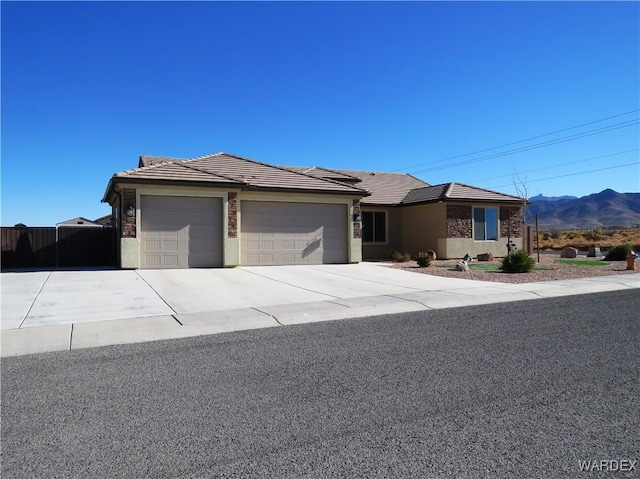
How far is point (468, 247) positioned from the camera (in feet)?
80.4

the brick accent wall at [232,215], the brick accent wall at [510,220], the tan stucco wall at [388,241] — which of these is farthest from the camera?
the brick accent wall at [510,220]

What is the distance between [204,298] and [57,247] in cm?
1224

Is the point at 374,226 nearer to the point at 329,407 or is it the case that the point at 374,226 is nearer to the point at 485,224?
the point at 485,224

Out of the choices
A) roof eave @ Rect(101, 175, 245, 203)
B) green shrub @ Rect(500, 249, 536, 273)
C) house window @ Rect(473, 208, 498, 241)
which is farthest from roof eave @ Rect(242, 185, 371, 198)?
house window @ Rect(473, 208, 498, 241)

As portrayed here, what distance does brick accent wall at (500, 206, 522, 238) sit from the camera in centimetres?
2564

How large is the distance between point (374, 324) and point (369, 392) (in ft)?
11.9

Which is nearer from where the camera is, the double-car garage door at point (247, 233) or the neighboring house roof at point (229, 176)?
the neighboring house roof at point (229, 176)

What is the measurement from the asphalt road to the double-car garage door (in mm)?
10896

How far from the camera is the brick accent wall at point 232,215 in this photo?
18359mm

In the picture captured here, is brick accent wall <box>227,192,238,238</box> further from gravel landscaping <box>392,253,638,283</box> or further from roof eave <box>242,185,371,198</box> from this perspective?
gravel landscaping <box>392,253,638,283</box>

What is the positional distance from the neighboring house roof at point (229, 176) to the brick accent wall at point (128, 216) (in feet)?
1.46

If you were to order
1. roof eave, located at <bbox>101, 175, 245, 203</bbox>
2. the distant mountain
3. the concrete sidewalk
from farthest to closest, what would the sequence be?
the distant mountain → roof eave, located at <bbox>101, 175, 245, 203</bbox> → the concrete sidewalk

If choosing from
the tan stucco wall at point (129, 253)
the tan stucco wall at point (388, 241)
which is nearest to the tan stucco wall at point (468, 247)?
the tan stucco wall at point (388, 241)

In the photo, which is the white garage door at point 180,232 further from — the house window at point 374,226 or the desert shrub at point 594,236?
the desert shrub at point 594,236
